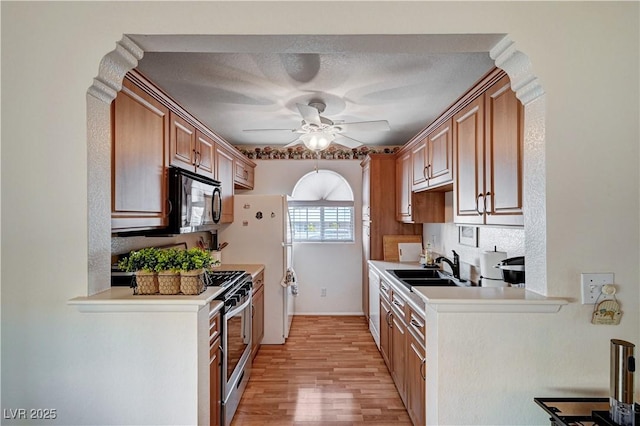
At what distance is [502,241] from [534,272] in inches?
43.0

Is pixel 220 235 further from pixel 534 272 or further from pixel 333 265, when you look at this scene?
pixel 534 272

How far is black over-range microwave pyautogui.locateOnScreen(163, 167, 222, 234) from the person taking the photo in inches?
83.7

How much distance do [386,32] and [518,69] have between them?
55cm

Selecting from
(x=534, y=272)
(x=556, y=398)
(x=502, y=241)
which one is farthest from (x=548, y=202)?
(x=502, y=241)

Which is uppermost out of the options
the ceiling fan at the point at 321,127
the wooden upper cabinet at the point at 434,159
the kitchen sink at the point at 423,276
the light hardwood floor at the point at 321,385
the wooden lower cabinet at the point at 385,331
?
the ceiling fan at the point at 321,127

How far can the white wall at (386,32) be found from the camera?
1.25 meters

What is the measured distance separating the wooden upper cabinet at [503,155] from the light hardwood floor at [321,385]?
1.60 meters

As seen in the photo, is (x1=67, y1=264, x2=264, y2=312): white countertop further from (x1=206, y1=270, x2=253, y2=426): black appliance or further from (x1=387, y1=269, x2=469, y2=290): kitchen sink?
(x1=387, y1=269, x2=469, y2=290): kitchen sink

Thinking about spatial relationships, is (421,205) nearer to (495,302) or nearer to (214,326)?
(495,302)

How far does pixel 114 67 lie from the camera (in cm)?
134

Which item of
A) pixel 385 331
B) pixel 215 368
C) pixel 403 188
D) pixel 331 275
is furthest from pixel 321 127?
pixel 331 275

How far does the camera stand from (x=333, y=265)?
4707 millimetres

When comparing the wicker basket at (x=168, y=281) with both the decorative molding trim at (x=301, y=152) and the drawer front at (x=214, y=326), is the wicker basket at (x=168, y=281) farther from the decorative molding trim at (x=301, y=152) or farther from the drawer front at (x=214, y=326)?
the decorative molding trim at (x=301, y=152)

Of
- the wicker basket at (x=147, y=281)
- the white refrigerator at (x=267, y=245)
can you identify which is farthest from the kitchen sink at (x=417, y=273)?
the wicker basket at (x=147, y=281)
